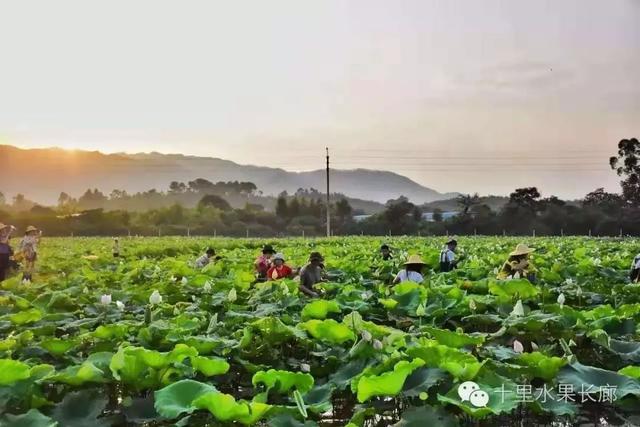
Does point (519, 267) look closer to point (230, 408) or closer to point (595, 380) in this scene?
point (595, 380)

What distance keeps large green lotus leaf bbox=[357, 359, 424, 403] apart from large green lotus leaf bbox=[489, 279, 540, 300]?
103 inches

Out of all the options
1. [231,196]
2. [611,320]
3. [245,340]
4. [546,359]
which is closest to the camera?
[546,359]

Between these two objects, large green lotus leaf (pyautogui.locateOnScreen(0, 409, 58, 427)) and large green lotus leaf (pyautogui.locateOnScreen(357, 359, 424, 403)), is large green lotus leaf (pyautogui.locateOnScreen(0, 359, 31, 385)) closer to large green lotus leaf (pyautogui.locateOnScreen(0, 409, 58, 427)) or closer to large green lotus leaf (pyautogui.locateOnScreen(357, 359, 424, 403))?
large green lotus leaf (pyautogui.locateOnScreen(0, 409, 58, 427))

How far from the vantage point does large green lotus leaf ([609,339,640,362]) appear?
3689 millimetres

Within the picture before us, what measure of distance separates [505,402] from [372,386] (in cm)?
52

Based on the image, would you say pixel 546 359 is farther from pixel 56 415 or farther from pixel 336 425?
pixel 56 415

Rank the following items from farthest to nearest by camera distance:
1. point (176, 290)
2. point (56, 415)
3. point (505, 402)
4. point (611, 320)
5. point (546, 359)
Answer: point (176, 290) < point (611, 320) < point (546, 359) < point (56, 415) < point (505, 402)

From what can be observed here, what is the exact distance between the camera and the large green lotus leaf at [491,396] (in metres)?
2.69

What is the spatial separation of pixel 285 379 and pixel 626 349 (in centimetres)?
194

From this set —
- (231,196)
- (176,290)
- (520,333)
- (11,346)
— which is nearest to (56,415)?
(11,346)

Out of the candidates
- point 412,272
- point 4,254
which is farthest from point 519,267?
point 4,254

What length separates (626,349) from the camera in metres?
3.78

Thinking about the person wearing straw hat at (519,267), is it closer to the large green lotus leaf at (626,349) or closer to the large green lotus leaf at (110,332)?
the large green lotus leaf at (626,349)

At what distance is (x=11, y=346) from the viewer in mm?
3828
